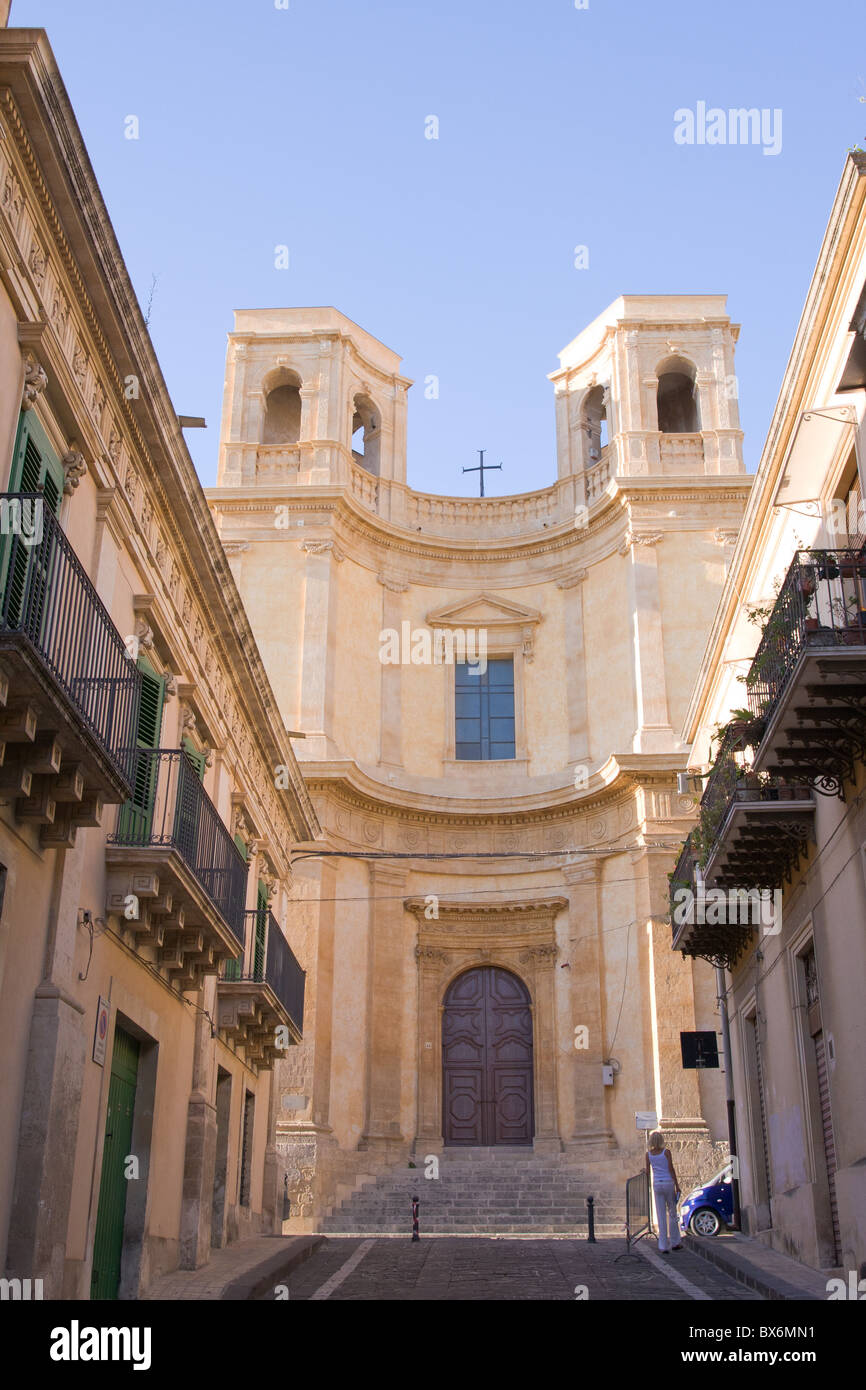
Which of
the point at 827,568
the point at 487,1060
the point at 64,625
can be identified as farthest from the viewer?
the point at 487,1060

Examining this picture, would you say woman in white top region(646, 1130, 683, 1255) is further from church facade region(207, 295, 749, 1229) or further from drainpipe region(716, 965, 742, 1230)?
church facade region(207, 295, 749, 1229)

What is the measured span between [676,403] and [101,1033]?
82.0 feet

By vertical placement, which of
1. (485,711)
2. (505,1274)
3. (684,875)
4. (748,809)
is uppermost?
(485,711)

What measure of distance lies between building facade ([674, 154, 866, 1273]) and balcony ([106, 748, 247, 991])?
4.87 meters

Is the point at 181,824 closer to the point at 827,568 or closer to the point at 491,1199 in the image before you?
the point at 827,568

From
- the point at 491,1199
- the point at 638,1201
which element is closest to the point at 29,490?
the point at 638,1201

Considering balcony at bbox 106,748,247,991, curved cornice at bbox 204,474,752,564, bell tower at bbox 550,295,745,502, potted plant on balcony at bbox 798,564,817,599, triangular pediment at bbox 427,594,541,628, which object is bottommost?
balcony at bbox 106,748,247,991

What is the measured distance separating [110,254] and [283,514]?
19369 mm

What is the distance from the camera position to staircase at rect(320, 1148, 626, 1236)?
22234 millimetres

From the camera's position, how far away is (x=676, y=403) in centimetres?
3266

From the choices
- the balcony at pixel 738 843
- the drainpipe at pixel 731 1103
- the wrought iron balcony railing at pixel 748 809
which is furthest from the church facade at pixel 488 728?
the wrought iron balcony railing at pixel 748 809

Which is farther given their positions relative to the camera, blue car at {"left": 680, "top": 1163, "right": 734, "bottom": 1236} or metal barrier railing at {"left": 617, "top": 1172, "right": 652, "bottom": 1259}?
metal barrier railing at {"left": 617, "top": 1172, "right": 652, "bottom": 1259}

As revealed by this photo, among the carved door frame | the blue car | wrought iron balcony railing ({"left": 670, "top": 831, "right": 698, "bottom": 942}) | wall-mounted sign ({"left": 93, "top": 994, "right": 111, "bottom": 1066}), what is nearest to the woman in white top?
the blue car
